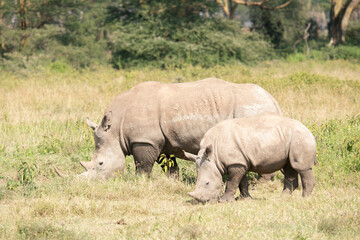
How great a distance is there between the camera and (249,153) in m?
6.55

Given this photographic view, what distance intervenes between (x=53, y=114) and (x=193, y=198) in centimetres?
661

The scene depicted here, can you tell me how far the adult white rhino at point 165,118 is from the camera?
7.62 meters

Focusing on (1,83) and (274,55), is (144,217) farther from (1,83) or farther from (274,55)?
(274,55)

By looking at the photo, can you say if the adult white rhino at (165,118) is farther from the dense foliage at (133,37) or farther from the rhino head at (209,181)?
the dense foliage at (133,37)

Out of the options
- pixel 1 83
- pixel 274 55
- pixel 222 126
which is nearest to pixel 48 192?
pixel 222 126

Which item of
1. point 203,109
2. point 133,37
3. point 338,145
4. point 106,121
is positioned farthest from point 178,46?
point 203,109

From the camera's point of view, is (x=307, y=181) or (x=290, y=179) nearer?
(x=307, y=181)

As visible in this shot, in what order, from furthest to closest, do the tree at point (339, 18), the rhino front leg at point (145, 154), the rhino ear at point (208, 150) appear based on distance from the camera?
the tree at point (339, 18) < the rhino front leg at point (145, 154) < the rhino ear at point (208, 150)

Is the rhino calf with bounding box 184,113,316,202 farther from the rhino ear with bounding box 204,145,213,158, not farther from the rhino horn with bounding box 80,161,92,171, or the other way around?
the rhino horn with bounding box 80,161,92,171

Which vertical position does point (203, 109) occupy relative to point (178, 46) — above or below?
above

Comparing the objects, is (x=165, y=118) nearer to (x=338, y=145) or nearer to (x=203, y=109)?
(x=203, y=109)

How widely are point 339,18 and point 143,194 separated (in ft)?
87.5

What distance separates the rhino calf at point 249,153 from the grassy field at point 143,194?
11.0 inches

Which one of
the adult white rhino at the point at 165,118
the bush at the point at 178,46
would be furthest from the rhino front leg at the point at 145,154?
the bush at the point at 178,46
